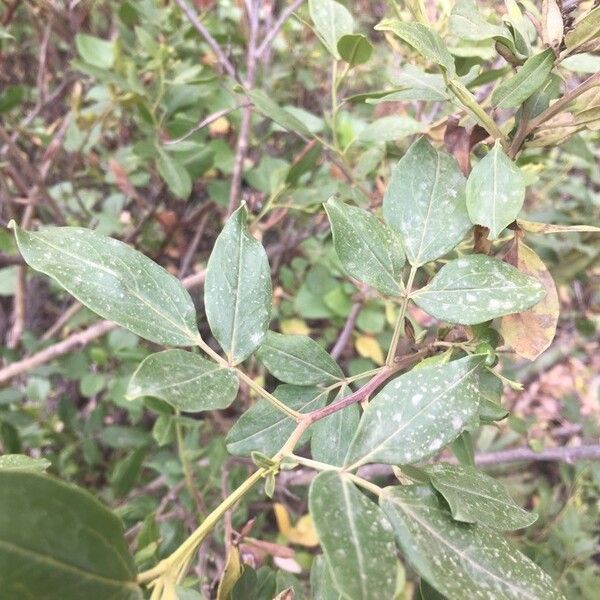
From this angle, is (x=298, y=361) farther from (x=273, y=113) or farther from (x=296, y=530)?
(x=296, y=530)

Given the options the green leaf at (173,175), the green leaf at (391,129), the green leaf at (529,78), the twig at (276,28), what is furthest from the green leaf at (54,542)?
the twig at (276,28)

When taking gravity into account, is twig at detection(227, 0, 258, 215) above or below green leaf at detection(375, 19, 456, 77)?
below

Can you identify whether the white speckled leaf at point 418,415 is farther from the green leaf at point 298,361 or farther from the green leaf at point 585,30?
the green leaf at point 585,30

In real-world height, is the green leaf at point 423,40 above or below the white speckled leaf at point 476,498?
above

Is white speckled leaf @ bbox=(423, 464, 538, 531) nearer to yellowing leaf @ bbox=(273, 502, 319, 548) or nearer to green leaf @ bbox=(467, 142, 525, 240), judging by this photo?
green leaf @ bbox=(467, 142, 525, 240)

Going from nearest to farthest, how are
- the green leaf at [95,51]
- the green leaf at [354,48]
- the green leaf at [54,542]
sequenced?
the green leaf at [54,542] < the green leaf at [354,48] < the green leaf at [95,51]

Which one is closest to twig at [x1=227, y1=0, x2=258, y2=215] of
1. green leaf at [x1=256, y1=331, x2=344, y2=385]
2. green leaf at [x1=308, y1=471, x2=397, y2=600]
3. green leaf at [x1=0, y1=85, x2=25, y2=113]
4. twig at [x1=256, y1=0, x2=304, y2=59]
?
twig at [x1=256, y1=0, x2=304, y2=59]
